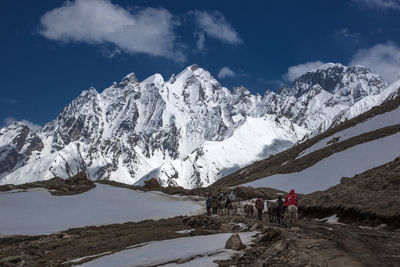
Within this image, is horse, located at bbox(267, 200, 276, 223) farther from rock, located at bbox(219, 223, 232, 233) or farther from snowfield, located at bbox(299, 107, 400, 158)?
snowfield, located at bbox(299, 107, 400, 158)

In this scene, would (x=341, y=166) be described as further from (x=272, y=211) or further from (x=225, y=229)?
(x=225, y=229)

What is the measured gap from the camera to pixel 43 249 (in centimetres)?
2884

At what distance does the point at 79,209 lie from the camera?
168ft

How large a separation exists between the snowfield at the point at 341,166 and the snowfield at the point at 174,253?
Answer: 50.2m

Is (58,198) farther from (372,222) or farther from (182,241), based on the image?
(372,222)

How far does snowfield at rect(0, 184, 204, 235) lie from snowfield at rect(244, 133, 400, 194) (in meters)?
22.3

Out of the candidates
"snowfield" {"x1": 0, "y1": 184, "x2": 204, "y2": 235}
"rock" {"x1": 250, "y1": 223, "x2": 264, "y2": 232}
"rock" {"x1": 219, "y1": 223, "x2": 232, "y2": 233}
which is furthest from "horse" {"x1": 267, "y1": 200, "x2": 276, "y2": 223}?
"snowfield" {"x1": 0, "y1": 184, "x2": 204, "y2": 235}

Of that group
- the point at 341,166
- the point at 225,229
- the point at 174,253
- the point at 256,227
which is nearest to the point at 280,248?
the point at 174,253

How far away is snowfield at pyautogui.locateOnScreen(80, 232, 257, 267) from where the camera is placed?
56.0ft

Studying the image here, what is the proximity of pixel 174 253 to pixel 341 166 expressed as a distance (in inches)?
2339

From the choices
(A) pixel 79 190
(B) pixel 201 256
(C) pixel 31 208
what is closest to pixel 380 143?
(A) pixel 79 190

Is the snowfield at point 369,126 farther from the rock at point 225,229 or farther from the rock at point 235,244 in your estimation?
the rock at point 235,244

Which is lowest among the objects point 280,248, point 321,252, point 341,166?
point 321,252

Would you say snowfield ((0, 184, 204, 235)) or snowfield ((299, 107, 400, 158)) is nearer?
snowfield ((0, 184, 204, 235))
